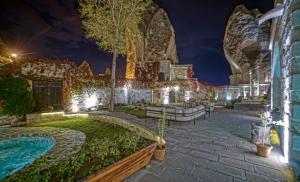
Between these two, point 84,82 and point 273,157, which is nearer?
point 273,157

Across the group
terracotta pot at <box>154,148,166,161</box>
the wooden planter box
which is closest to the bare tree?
terracotta pot at <box>154,148,166,161</box>

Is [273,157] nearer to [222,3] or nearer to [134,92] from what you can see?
[134,92]

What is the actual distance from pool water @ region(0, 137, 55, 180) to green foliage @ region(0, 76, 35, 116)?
3632mm

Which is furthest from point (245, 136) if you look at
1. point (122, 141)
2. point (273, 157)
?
point (122, 141)

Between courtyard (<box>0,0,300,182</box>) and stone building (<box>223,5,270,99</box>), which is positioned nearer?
courtyard (<box>0,0,300,182</box>)

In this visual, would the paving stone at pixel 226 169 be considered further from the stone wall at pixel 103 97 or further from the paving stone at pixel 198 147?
the stone wall at pixel 103 97

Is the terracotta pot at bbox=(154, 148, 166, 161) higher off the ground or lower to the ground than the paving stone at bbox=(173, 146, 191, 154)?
higher

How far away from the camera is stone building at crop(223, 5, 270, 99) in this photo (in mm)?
25938

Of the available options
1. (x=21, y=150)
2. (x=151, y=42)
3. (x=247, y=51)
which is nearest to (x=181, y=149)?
(x=21, y=150)

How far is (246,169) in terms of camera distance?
3615 millimetres

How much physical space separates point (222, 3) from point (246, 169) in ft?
137

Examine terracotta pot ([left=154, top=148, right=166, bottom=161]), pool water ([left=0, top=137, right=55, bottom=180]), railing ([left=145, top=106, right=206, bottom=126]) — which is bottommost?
pool water ([left=0, top=137, right=55, bottom=180])

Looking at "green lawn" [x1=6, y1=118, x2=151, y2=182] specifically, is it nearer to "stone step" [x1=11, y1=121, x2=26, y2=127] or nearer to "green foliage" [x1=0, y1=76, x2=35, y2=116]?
"stone step" [x1=11, y1=121, x2=26, y2=127]

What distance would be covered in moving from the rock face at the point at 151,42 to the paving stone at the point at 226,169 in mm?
24398
